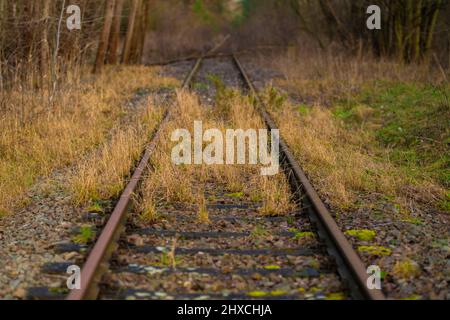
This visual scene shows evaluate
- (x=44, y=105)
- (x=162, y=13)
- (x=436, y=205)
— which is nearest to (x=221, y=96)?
(x=44, y=105)

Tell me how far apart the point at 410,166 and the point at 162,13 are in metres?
31.0

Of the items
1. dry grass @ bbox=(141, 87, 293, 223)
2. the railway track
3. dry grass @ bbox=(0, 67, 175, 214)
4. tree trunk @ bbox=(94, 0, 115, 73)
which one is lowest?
the railway track

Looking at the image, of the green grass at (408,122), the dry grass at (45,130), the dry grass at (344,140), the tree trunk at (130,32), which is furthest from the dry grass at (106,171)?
the tree trunk at (130,32)

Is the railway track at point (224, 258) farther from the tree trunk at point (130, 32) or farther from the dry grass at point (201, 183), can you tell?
the tree trunk at point (130, 32)

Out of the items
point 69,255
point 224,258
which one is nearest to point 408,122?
point 224,258

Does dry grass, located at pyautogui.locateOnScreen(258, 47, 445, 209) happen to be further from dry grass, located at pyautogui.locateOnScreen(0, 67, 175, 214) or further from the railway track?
dry grass, located at pyautogui.locateOnScreen(0, 67, 175, 214)

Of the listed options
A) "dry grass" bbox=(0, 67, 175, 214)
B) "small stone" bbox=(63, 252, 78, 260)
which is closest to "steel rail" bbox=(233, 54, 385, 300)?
"small stone" bbox=(63, 252, 78, 260)

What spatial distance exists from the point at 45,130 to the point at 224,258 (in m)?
4.98

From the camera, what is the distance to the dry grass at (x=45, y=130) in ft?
24.0

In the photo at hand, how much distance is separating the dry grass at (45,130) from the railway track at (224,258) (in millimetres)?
1695

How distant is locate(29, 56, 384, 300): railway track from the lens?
4.41 m

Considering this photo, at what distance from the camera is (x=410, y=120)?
10.4 meters
